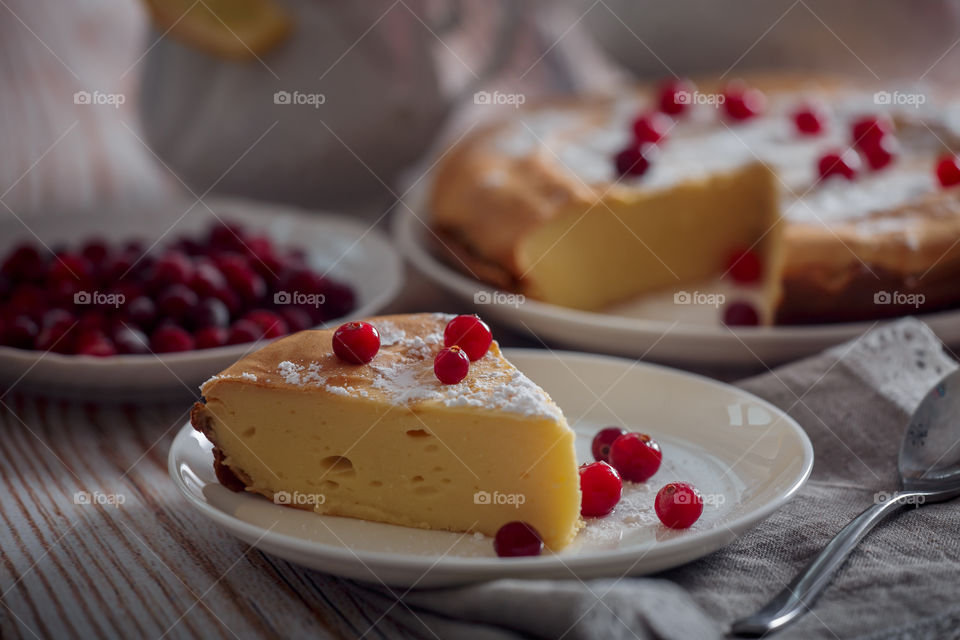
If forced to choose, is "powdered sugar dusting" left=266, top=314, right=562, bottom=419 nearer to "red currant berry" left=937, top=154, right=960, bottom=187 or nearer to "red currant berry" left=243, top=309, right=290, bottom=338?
"red currant berry" left=243, top=309, right=290, bottom=338

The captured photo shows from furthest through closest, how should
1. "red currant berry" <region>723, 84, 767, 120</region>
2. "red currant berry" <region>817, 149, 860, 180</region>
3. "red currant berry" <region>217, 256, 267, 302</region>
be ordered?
"red currant berry" <region>723, 84, 767, 120</region> → "red currant berry" <region>817, 149, 860, 180</region> → "red currant berry" <region>217, 256, 267, 302</region>

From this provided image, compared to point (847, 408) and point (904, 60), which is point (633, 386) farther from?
point (904, 60)

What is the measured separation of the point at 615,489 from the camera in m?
1.66

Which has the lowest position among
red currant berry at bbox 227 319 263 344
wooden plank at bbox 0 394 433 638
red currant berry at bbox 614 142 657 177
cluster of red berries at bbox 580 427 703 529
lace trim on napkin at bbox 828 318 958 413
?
wooden plank at bbox 0 394 433 638

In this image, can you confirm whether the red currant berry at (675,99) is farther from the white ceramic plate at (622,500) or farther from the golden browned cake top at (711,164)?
the white ceramic plate at (622,500)

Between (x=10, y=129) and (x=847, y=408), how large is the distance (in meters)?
3.33

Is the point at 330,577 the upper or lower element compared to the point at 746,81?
lower

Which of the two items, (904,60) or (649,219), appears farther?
(904,60)

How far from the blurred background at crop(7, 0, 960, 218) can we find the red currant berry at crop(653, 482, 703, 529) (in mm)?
2043

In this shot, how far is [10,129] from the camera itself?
3.93m

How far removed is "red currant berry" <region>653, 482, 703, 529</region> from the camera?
1.58 meters

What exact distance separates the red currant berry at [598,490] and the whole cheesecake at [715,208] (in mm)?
1066

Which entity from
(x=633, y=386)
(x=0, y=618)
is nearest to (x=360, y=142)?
(x=633, y=386)

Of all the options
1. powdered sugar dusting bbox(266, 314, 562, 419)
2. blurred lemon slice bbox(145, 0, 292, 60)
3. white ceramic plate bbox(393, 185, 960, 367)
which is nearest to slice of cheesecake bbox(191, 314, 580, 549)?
powdered sugar dusting bbox(266, 314, 562, 419)
